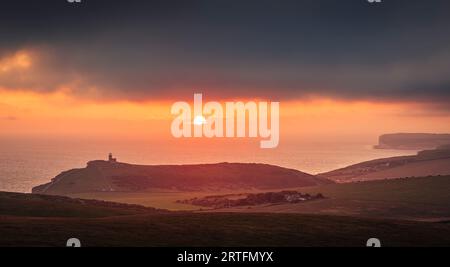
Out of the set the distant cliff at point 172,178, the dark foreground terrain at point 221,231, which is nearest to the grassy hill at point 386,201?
the dark foreground terrain at point 221,231

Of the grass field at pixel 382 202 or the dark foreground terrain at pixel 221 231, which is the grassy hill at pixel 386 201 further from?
the dark foreground terrain at pixel 221 231

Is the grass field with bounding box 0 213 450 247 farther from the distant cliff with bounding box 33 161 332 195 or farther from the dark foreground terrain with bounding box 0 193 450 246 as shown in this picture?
the distant cliff with bounding box 33 161 332 195

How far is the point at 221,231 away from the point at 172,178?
131645 mm

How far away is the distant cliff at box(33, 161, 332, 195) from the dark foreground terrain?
102071mm

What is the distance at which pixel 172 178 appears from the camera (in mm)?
173125

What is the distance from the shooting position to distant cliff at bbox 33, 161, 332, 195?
157 meters

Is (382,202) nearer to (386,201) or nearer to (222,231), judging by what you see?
(386,201)

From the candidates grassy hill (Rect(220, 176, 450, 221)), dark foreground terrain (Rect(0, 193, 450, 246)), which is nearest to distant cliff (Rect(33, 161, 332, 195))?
grassy hill (Rect(220, 176, 450, 221))

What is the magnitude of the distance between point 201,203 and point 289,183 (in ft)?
251

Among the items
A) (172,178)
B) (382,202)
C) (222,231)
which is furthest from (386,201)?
(172,178)

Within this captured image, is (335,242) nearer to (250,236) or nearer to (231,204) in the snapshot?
(250,236)

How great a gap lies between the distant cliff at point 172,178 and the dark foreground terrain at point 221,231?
335 feet
